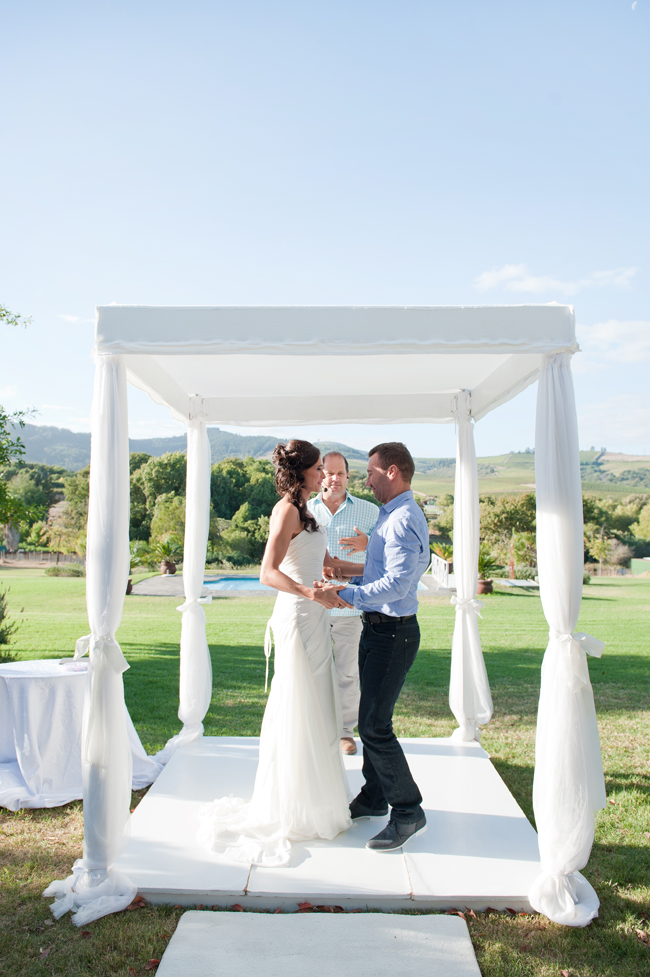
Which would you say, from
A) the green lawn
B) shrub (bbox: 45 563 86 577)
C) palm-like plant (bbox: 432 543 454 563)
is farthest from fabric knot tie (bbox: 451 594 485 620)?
shrub (bbox: 45 563 86 577)

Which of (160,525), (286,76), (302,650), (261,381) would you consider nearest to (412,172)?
(286,76)

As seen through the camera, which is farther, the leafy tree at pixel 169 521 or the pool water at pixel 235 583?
the leafy tree at pixel 169 521

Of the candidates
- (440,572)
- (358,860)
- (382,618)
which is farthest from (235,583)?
(382,618)

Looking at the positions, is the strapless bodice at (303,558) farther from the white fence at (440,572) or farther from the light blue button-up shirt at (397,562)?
the white fence at (440,572)

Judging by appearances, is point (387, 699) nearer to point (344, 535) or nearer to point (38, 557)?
point (344, 535)

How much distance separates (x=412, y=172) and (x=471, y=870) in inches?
549

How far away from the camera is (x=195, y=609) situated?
445cm

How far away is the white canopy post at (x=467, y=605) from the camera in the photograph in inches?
171

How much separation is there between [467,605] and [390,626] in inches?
69.7

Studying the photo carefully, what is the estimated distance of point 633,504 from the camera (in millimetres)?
33156

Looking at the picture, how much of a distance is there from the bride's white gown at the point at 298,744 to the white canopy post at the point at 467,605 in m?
1.61

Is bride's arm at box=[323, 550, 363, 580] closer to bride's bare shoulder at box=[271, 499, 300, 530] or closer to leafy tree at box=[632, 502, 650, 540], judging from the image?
bride's bare shoulder at box=[271, 499, 300, 530]

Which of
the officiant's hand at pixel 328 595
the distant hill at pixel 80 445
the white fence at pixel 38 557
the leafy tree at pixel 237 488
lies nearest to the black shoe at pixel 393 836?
the officiant's hand at pixel 328 595

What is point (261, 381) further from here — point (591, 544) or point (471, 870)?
point (591, 544)
